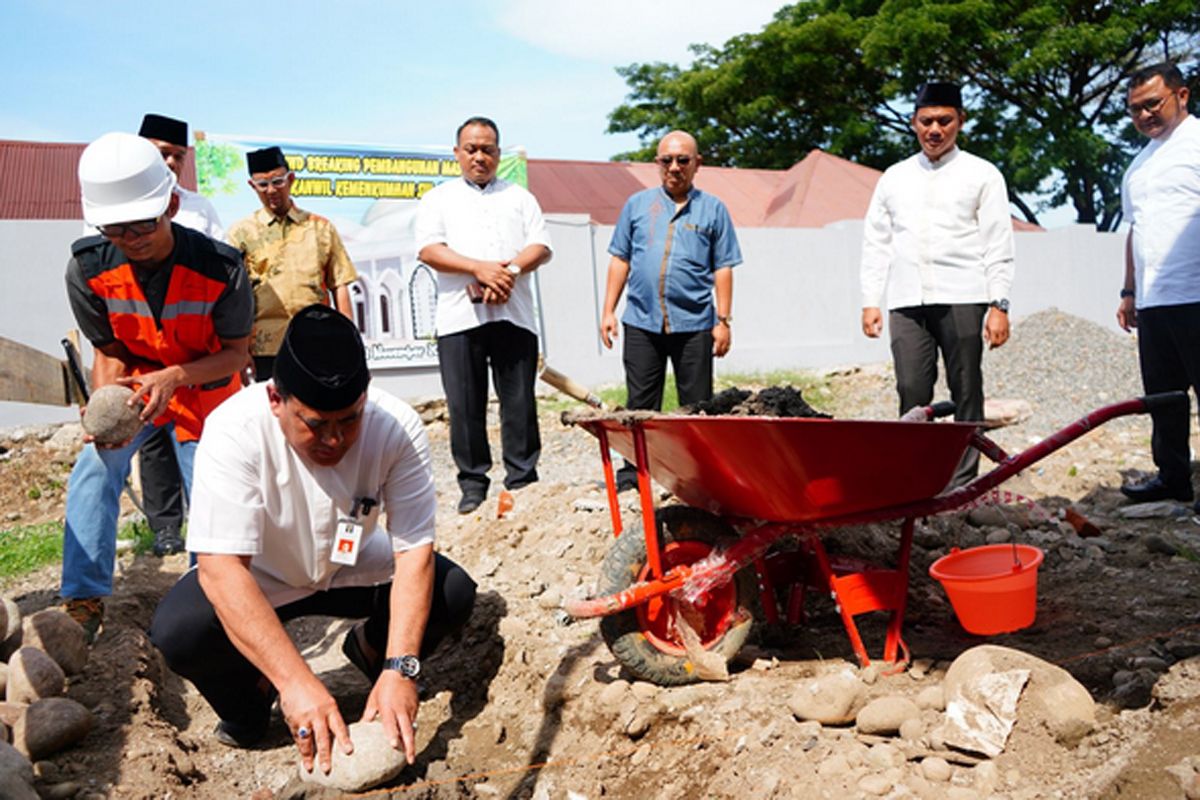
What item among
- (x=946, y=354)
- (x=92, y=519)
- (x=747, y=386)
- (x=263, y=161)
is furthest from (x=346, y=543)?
(x=747, y=386)

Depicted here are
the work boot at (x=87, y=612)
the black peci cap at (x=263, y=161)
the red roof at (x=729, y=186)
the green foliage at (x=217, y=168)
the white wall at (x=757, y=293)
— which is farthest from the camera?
the red roof at (x=729, y=186)

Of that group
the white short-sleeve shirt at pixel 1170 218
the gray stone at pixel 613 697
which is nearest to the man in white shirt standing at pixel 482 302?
the gray stone at pixel 613 697

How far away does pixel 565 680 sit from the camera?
10.5 ft

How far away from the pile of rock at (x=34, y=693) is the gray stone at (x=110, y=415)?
0.68 meters

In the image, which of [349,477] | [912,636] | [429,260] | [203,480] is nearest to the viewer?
[203,480]

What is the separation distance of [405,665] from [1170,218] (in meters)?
3.93

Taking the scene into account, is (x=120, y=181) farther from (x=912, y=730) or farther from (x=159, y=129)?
(x=912, y=730)

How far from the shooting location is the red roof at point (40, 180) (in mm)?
11219

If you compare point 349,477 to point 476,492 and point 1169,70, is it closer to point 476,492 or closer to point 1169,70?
point 476,492

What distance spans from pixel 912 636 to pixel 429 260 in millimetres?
2883

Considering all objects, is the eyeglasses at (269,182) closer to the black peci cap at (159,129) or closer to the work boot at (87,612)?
the black peci cap at (159,129)

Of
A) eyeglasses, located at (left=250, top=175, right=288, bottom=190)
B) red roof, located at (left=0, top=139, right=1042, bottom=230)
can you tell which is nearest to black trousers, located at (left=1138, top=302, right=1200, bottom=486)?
eyeglasses, located at (left=250, top=175, right=288, bottom=190)

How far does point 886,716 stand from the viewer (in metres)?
2.47

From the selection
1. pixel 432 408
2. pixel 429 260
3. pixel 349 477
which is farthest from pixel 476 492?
pixel 432 408
